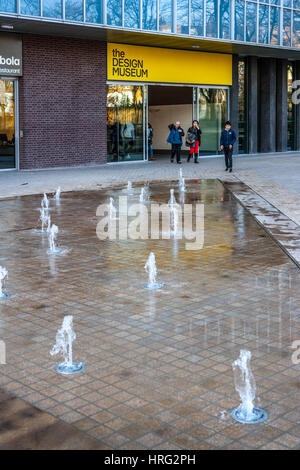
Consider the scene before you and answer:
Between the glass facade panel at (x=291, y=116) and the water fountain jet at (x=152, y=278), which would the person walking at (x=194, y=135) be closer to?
the glass facade panel at (x=291, y=116)

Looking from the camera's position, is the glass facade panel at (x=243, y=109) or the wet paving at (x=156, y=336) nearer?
the wet paving at (x=156, y=336)

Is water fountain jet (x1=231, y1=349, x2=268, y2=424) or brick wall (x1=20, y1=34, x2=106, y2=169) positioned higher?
brick wall (x1=20, y1=34, x2=106, y2=169)

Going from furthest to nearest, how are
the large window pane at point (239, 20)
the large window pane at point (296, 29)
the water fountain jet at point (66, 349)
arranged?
the large window pane at point (296, 29) → the large window pane at point (239, 20) → the water fountain jet at point (66, 349)

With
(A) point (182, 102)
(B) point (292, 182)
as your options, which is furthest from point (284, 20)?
(B) point (292, 182)

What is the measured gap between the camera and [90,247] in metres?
10.7

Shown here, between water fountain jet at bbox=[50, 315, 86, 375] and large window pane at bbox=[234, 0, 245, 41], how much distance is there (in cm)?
2617

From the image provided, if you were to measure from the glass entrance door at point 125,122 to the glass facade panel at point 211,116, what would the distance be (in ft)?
15.4

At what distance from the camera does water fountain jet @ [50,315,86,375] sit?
5.37 metres

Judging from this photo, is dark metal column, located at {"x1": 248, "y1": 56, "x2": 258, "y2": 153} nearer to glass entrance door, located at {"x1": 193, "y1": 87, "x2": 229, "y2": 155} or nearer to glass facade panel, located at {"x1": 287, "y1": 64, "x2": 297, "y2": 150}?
glass entrance door, located at {"x1": 193, "y1": 87, "x2": 229, "y2": 155}

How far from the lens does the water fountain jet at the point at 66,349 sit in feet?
17.6

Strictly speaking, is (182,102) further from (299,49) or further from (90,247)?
(90,247)

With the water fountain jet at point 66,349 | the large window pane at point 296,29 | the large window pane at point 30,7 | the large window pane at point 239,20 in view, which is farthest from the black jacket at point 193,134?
the water fountain jet at point 66,349

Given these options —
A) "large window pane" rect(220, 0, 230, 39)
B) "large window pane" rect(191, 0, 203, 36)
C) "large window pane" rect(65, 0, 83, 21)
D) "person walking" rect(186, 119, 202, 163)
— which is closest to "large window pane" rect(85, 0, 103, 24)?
"large window pane" rect(65, 0, 83, 21)
